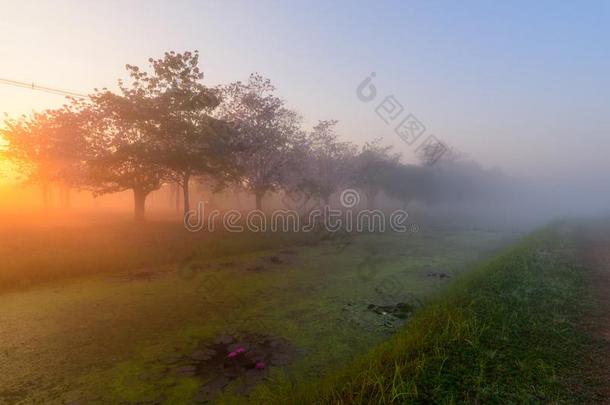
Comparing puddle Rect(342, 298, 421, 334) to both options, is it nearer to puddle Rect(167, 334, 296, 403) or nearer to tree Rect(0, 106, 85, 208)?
puddle Rect(167, 334, 296, 403)

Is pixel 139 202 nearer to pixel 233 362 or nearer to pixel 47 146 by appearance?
pixel 47 146

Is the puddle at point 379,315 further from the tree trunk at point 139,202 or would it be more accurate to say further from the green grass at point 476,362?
the tree trunk at point 139,202

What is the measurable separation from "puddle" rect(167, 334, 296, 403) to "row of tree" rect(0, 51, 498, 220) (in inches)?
588

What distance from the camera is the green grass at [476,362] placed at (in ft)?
12.7

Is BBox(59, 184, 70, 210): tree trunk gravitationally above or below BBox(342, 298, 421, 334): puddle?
above

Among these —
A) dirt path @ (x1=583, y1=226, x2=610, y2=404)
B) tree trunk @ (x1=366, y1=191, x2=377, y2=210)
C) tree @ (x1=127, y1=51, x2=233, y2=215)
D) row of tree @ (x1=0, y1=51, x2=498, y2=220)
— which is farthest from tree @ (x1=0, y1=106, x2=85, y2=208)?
tree trunk @ (x1=366, y1=191, x2=377, y2=210)

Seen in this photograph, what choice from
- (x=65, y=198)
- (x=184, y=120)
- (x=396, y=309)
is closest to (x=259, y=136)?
(x=184, y=120)

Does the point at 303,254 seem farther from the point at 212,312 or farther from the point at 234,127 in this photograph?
the point at 234,127

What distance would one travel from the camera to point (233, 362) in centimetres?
589

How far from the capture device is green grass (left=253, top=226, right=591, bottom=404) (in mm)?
3871

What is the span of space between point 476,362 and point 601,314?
13.0 ft

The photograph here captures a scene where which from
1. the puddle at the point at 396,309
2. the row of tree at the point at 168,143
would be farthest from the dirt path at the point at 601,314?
the row of tree at the point at 168,143

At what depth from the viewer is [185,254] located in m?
14.9

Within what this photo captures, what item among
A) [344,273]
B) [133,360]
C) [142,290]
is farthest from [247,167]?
[133,360]
